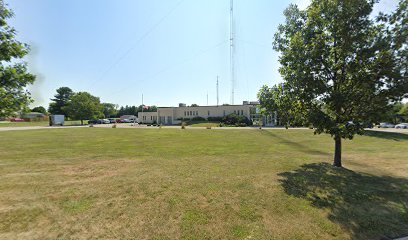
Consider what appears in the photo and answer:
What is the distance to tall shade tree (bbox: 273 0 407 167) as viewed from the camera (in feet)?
27.7

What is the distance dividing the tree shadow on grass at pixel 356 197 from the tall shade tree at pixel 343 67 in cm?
184

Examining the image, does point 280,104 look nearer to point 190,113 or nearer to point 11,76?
point 11,76

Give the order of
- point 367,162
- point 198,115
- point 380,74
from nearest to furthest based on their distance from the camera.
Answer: point 380,74 < point 367,162 < point 198,115

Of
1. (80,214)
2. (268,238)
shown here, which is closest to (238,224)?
(268,238)

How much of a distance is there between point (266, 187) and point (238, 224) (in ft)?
9.14

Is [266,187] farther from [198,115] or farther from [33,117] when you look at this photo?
[33,117]

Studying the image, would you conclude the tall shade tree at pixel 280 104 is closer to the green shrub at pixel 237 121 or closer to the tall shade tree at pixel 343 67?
the tall shade tree at pixel 343 67

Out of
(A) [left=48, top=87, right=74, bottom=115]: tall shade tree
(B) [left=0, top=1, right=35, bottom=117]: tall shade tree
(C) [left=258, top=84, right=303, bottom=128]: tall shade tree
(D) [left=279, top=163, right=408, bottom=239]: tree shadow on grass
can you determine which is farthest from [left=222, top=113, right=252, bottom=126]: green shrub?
(A) [left=48, top=87, right=74, bottom=115]: tall shade tree

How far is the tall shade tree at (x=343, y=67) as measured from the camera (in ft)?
27.7

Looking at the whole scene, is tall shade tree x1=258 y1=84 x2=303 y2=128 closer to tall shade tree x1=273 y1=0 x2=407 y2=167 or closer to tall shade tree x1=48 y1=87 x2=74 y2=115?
tall shade tree x1=273 y1=0 x2=407 y2=167

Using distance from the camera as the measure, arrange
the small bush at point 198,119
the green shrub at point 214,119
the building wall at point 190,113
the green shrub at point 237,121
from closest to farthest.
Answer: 1. the green shrub at point 237,121
2. the building wall at point 190,113
3. the green shrub at point 214,119
4. the small bush at point 198,119

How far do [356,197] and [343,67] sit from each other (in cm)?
526

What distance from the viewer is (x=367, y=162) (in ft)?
39.7

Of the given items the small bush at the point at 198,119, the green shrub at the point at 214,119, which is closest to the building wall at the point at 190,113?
the small bush at the point at 198,119
